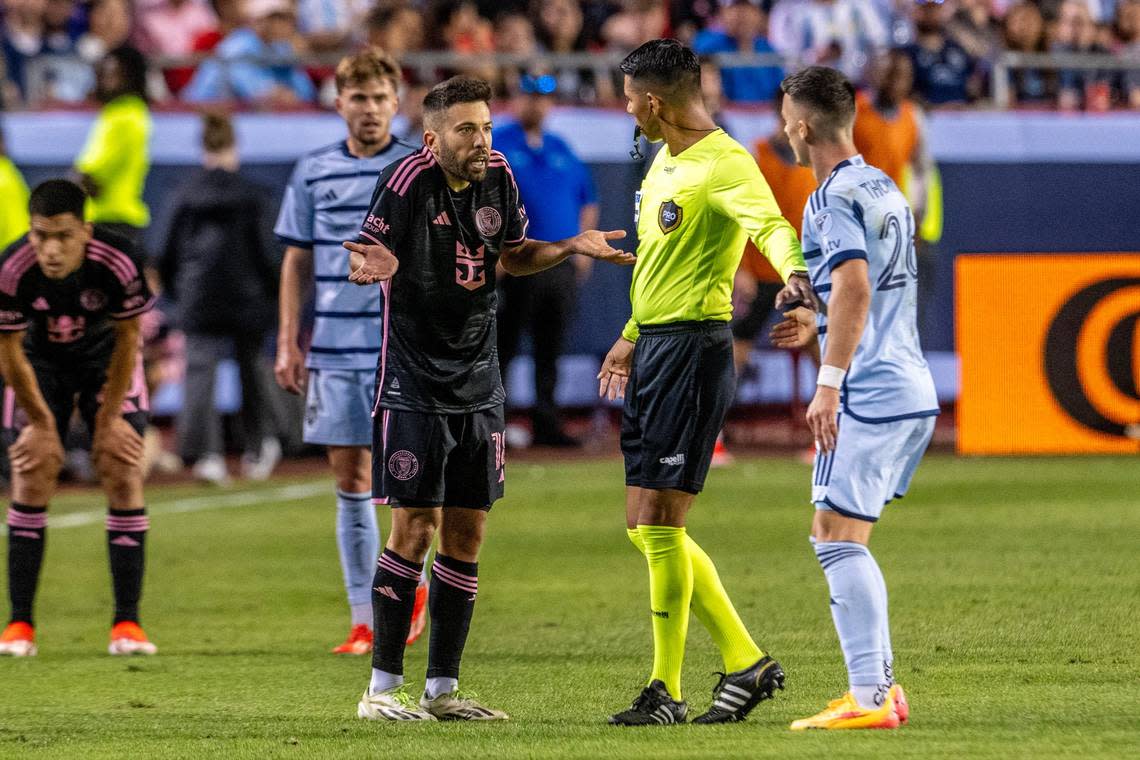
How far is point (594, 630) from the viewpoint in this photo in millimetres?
8258

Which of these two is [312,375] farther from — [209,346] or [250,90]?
[250,90]

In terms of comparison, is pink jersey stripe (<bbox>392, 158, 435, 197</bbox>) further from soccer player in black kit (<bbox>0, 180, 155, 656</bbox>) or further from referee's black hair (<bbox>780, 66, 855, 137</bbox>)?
soccer player in black kit (<bbox>0, 180, 155, 656</bbox>)

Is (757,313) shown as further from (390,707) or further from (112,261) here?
(390,707)

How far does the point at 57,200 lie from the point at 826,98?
3.56 m

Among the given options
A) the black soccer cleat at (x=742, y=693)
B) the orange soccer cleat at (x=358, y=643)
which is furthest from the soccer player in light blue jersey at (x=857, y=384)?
the orange soccer cleat at (x=358, y=643)

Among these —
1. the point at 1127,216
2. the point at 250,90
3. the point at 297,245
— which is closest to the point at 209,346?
the point at 250,90

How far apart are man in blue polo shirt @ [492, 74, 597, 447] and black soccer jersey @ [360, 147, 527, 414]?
813 cm

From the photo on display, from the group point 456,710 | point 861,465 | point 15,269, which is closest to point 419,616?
point 456,710

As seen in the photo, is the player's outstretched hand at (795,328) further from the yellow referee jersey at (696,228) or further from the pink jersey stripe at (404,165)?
the pink jersey stripe at (404,165)

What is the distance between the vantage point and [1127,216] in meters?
18.3

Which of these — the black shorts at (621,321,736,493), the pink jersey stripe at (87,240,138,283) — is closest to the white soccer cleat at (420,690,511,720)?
Result: the black shorts at (621,321,736,493)

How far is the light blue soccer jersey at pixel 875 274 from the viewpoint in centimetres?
570

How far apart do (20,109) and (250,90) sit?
201 cm

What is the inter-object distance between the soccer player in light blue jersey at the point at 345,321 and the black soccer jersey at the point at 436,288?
1748mm
